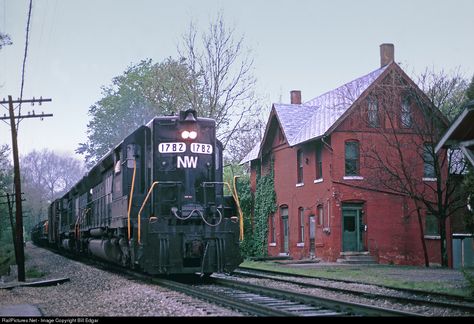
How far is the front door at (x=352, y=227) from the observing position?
2967 centimetres

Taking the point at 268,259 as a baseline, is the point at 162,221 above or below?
above

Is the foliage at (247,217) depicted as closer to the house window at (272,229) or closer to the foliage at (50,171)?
the house window at (272,229)

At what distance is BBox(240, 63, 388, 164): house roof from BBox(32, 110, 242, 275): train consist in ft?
45.1

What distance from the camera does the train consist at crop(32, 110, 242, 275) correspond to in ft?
48.6

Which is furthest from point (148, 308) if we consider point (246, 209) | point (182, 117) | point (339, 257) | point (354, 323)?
point (246, 209)

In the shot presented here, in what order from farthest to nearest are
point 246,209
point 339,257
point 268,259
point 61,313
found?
point 246,209 → point 268,259 → point 339,257 → point 61,313

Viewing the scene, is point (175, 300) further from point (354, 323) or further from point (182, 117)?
point (182, 117)

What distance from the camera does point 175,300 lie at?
38.3 feet

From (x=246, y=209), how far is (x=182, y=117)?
23385 mm

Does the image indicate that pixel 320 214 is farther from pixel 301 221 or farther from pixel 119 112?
pixel 119 112

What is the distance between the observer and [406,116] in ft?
96.1

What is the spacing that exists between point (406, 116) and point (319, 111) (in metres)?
5.84

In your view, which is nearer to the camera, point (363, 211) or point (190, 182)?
point (190, 182)

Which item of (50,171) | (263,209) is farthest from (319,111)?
(50,171)
